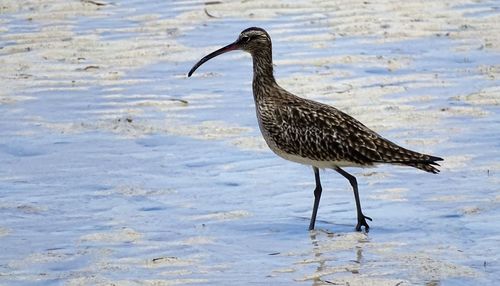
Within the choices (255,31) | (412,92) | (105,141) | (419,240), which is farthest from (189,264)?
(412,92)

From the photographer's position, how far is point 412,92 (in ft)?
50.5

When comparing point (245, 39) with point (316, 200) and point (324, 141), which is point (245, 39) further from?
point (316, 200)

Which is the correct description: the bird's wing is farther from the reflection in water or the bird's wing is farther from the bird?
the reflection in water

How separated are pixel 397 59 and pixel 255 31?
15.3ft

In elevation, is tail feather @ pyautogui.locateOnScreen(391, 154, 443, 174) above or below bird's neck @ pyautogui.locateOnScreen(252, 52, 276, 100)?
below

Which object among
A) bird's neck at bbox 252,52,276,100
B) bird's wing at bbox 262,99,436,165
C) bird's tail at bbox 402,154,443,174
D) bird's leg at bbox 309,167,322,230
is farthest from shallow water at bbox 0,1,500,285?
bird's neck at bbox 252,52,276,100

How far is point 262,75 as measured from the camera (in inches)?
484

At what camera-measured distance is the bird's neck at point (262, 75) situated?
39.8 ft

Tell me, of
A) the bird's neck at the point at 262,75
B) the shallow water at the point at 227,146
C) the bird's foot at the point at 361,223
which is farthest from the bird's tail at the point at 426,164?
the bird's neck at the point at 262,75

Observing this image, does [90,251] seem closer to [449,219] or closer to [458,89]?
[449,219]

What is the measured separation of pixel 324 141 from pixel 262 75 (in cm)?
126

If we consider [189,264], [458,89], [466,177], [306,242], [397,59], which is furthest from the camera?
[397,59]

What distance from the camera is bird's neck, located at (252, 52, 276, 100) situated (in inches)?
477

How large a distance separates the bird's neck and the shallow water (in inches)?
32.1
